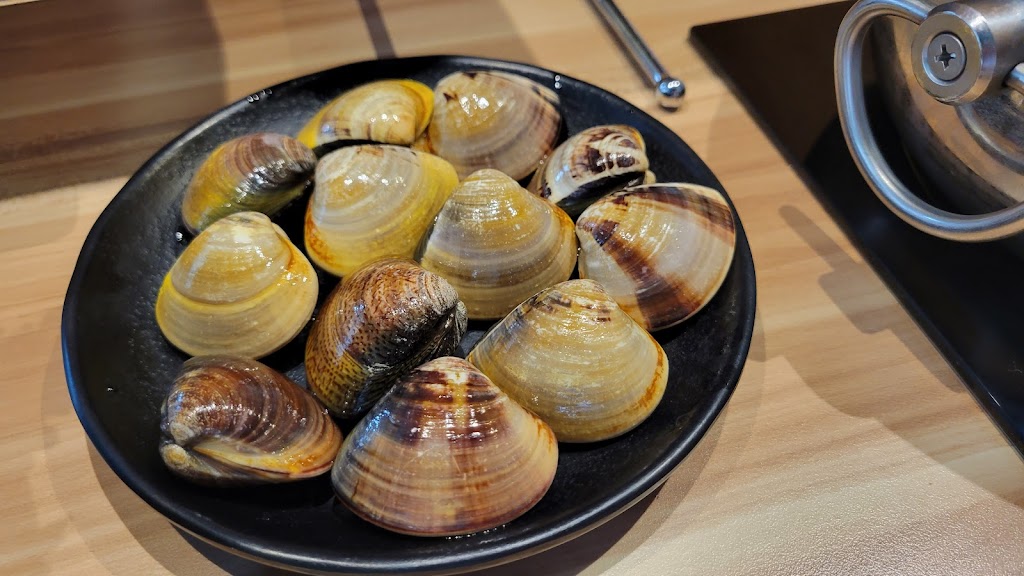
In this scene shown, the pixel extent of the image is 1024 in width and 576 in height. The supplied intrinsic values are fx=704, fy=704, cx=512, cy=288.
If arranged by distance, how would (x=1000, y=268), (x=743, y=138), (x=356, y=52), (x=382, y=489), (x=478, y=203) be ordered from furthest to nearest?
(x=356, y=52), (x=743, y=138), (x=1000, y=268), (x=478, y=203), (x=382, y=489)

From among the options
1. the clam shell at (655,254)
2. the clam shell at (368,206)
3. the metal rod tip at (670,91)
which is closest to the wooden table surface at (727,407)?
the metal rod tip at (670,91)

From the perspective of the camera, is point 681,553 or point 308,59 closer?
point 681,553

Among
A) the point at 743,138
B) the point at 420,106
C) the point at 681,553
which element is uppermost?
the point at 420,106

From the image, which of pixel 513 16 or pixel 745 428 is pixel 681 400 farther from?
pixel 513 16

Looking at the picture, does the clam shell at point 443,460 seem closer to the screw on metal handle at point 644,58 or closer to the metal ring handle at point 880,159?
the metal ring handle at point 880,159

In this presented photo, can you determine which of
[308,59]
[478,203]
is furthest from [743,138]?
[308,59]

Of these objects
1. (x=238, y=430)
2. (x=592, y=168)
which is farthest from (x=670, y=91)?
(x=238, y=430)

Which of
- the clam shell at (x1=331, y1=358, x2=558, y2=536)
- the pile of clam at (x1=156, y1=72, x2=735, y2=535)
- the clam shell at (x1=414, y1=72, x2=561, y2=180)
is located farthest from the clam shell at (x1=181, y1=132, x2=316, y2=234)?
the clam shell at (x1=331, y1=358, x2=558, y2=536)
